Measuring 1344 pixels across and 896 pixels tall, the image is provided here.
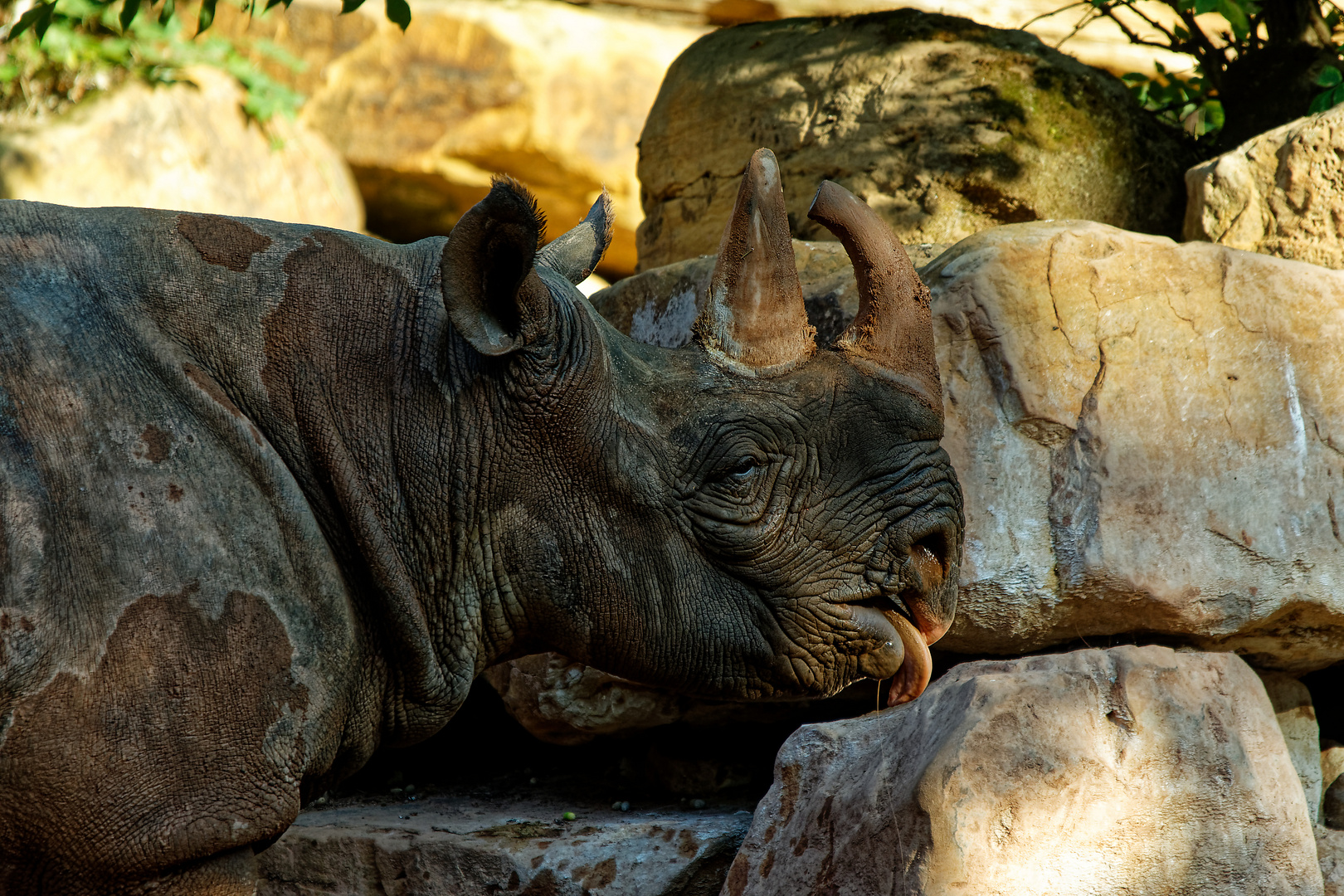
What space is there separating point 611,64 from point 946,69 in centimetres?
729

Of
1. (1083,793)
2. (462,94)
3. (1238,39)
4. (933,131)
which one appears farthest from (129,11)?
(462,94)

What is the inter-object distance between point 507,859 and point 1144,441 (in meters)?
2.42

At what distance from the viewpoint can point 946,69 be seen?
570 centimetres

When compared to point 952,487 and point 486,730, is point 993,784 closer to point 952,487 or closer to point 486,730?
point 952,487

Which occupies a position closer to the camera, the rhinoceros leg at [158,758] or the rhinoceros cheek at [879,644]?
the rhinoceros leg at [158,758]

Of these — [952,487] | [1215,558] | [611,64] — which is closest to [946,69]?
[1215,558]

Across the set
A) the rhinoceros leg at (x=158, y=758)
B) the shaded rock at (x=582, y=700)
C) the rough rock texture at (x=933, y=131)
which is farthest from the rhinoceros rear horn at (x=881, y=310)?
the rough rock texture at (x=933, y=131)

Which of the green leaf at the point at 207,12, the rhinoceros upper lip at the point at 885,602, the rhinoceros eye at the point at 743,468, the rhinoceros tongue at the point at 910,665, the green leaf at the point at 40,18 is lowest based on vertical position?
the rhinoceros tongue at the point at 910,665

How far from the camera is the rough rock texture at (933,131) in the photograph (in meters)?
5.51

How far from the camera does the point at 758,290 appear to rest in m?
3.12

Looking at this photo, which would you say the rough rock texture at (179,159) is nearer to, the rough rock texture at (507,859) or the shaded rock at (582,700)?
the shaded rock at (582,700)

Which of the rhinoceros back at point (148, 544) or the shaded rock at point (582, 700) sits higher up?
the rhinoceros back at point (148, 544)

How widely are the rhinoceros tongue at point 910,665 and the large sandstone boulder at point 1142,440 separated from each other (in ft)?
3.27

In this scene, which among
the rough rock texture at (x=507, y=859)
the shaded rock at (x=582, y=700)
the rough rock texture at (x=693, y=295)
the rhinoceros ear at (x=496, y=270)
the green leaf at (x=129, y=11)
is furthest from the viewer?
the green leaf at (x=129, y=11)
